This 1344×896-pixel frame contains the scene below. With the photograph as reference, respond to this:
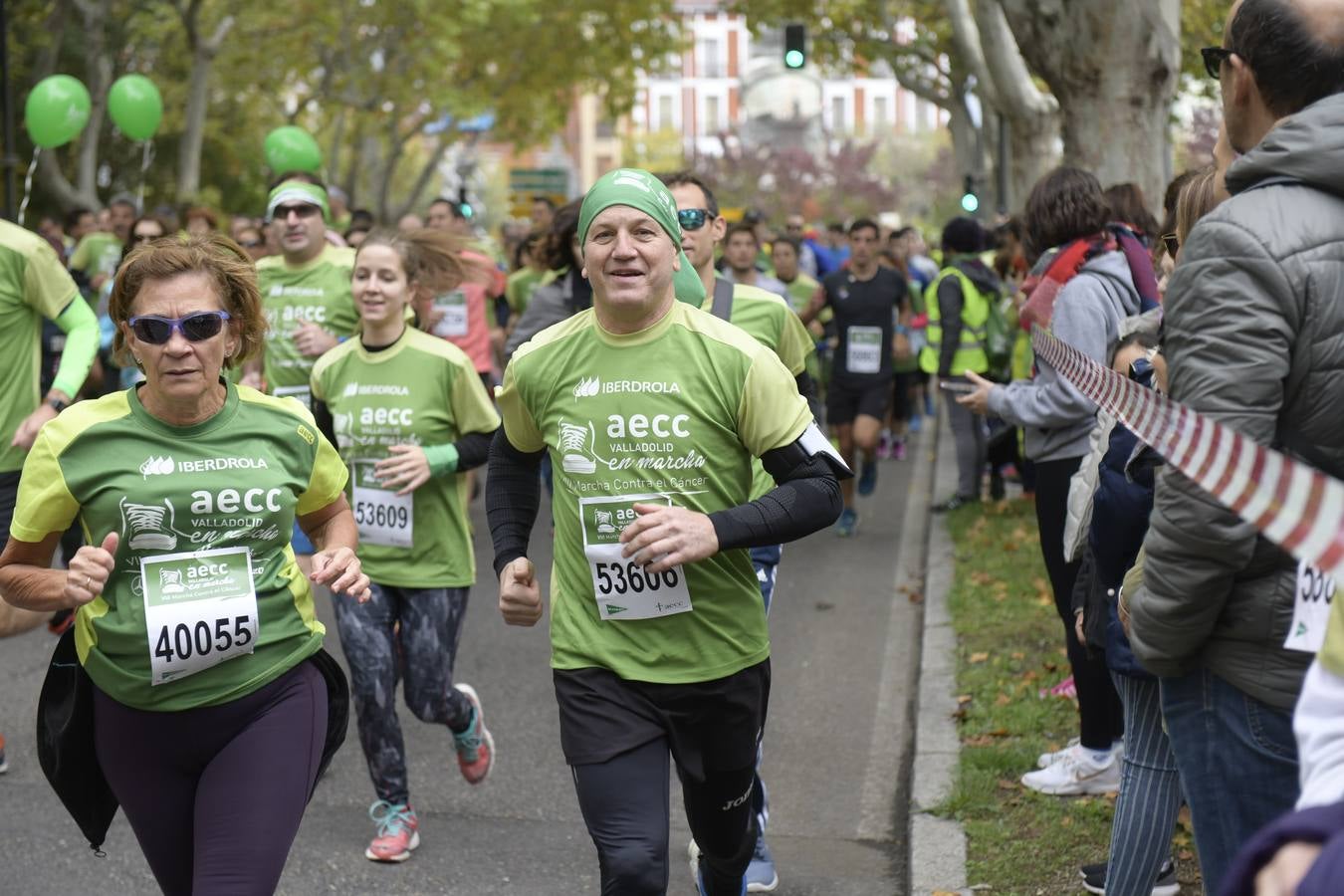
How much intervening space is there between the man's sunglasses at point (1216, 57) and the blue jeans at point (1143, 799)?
1487mm

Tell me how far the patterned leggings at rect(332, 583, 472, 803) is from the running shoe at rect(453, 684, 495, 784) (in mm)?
39

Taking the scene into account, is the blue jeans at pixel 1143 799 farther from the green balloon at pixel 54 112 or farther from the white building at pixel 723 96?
the white building at pixel 723 96

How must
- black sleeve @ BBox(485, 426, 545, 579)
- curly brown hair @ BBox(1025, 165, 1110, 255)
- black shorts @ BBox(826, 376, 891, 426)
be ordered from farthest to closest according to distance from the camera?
black shorts @ BBox(826, 376, 891, 426) < curly brown hair @ BBox(1025, 165, 1110, 255) < black sleeve @ BBox(485, 426, 545, 579)

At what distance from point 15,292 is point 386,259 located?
1376 millimetres

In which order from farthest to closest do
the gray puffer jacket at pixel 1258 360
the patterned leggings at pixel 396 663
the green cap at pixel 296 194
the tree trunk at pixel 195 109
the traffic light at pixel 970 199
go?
the tree trunk at pixel 195 109, the traffic light at pixel 970 199, the green cap at pixel 296 194, the patterned leggings at pixel 396 663, the gray puffer jacket at pixel 1258 360

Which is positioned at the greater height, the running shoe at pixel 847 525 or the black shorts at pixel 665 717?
the black shorts at pixel 665 717

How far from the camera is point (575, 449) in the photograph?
378 cm

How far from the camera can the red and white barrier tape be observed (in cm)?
178

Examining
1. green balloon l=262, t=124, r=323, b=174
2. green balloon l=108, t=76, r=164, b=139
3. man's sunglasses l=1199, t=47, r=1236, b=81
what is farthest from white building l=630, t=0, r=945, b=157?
man's sunglasses l=1199, t=47, r=1236, b=81

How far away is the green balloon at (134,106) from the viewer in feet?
50.2

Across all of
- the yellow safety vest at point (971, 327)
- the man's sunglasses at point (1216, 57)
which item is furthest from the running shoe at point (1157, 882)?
the yellow safety vest at point (971, 327)

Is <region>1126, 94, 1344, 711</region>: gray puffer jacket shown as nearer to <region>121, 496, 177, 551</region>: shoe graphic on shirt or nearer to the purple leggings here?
the purple leggings

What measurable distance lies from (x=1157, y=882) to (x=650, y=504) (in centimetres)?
201

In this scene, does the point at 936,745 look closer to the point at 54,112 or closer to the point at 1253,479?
the point at 1253,479
